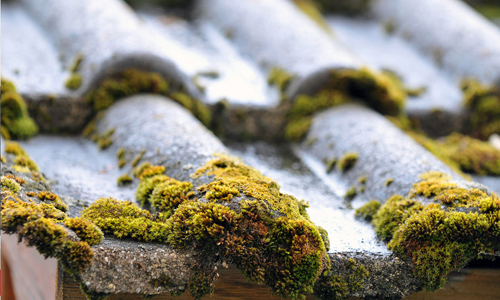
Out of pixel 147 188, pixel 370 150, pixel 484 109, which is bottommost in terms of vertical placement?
pixel 147 188

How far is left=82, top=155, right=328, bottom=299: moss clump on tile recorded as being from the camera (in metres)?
2.43

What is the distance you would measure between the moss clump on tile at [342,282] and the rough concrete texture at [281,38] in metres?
2.38

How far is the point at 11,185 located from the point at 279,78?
9.82 ft

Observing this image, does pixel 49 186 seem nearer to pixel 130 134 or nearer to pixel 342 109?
pixel 130 134

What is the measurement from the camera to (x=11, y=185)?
259cm

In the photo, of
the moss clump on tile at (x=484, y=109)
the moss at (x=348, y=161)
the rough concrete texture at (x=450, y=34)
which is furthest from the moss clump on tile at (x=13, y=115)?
the rough concrete texture at (x=450, y=34)

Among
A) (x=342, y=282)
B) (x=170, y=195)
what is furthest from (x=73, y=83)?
(x=342, y=282)

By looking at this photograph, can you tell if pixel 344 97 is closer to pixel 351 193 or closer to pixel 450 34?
pixel 351 193

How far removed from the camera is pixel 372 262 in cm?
269

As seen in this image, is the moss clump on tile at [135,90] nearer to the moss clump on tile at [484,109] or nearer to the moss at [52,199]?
the moss at [52,199]

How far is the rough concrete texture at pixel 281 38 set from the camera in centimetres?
475

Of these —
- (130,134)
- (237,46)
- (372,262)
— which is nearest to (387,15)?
(237,46)

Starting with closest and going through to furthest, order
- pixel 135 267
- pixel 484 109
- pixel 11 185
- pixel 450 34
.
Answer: pixel 135 267, pixel 11 185, pixel 484 109, pixel 450 34

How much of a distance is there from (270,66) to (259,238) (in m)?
3.13
